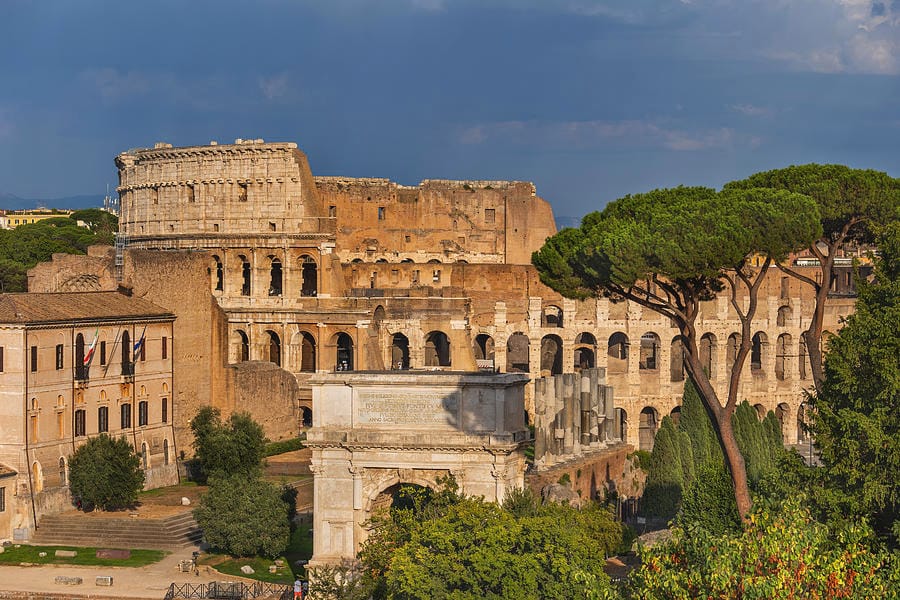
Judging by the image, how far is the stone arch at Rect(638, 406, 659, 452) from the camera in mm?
67750

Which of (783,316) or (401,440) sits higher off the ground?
(783,316)

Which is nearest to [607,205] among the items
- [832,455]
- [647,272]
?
[647,272]

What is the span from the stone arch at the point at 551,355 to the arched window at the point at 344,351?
9.07 m

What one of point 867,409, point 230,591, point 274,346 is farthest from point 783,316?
point 867,409

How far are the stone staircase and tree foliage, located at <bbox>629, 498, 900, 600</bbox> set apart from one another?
63.1ft

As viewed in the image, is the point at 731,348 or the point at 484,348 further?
the point at 484,348

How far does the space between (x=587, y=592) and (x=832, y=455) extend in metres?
6.63

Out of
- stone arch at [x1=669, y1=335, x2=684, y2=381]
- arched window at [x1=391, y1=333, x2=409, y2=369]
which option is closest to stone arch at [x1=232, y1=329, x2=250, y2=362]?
arched window at [x1=391, y1=333, x2=409, y2=369]

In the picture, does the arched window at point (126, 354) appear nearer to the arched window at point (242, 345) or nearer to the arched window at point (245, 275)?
the arched window at point (242, 345)

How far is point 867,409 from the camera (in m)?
27.7

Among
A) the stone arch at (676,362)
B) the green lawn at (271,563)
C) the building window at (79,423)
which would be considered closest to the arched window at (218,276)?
the stone arch at (676,362)

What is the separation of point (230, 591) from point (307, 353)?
3825 centimetres

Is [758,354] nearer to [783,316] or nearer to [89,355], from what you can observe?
[783,316]

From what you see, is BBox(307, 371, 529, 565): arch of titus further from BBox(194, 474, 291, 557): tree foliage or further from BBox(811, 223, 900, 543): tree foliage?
BBox(811, 223, 900, 543): tree foliage
